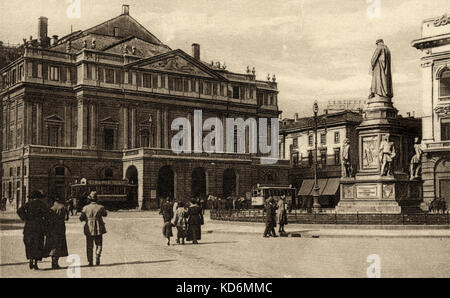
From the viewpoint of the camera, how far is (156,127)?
7112 centimetres

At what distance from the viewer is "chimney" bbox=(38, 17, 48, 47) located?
72.9m

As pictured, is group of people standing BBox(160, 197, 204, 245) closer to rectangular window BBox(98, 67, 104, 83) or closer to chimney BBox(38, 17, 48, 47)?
rectangular window BBox(98, 67, 104, 83)

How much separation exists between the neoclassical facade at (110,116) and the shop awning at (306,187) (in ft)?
11.1

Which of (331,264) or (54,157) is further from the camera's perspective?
→ (54,157)

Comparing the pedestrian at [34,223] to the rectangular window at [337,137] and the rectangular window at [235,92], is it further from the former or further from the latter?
the rectangular window at [337,137]

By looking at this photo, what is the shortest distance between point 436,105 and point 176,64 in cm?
3210

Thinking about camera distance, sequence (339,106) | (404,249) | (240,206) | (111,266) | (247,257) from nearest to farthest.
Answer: (111,266)
(247,257)
(404,249)
(240,206)
(339,106)

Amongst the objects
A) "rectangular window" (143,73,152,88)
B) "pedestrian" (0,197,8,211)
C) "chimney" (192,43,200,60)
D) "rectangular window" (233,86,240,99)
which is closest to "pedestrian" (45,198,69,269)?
"pedestrian" (0,197,8,211)

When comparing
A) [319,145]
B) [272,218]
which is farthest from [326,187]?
[272,218]

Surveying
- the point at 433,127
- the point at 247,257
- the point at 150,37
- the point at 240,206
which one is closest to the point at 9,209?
the point at 240,206

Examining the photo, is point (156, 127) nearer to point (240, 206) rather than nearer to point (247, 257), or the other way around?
point (240, 206)

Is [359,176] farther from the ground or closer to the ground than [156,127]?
closer to the ground
